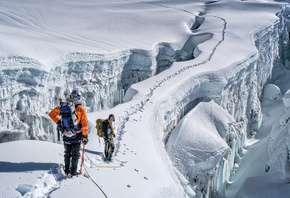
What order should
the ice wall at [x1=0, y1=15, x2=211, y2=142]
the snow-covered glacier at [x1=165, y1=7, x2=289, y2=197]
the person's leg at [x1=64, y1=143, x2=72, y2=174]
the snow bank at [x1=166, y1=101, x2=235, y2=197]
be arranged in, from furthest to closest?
the snow-covered glacier at [x1=165, y1=7, x2=289, y2=197] → the snow bank at [x1=166, y1=101, x2=235, y2=197] → the ice wall at [x1=0, y1=15, x2=211, y2=142] → the person's leg at [x1=64, y1=143, x2=72, y2=174]

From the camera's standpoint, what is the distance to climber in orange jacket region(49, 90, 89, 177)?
552 centimetres

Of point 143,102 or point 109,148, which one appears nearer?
point 109,148

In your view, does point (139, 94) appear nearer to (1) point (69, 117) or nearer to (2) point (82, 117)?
(2) point (82, 117)

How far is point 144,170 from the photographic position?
7.07 meters

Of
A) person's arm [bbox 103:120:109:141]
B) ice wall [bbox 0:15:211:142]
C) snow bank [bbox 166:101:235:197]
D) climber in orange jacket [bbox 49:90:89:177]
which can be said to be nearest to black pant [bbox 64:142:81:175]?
climber in orange jacket [bbox 49:90:89:177]

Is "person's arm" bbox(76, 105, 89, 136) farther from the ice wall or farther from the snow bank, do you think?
the snow bank

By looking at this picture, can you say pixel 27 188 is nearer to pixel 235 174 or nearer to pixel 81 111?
pixel 81 111

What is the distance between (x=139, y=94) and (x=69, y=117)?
6182 millimetres

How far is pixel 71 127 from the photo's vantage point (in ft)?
18.2

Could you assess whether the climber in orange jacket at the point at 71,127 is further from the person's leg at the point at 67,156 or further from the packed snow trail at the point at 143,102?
the packed snow trail at the point at 143,102

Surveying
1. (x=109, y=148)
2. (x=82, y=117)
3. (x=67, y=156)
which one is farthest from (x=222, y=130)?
(x=67, y=156)

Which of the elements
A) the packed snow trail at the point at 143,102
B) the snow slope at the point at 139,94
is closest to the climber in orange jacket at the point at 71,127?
the snow slope at the point at 139,94

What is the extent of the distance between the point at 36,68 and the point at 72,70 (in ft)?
7.90

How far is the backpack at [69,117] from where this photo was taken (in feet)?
18.0
